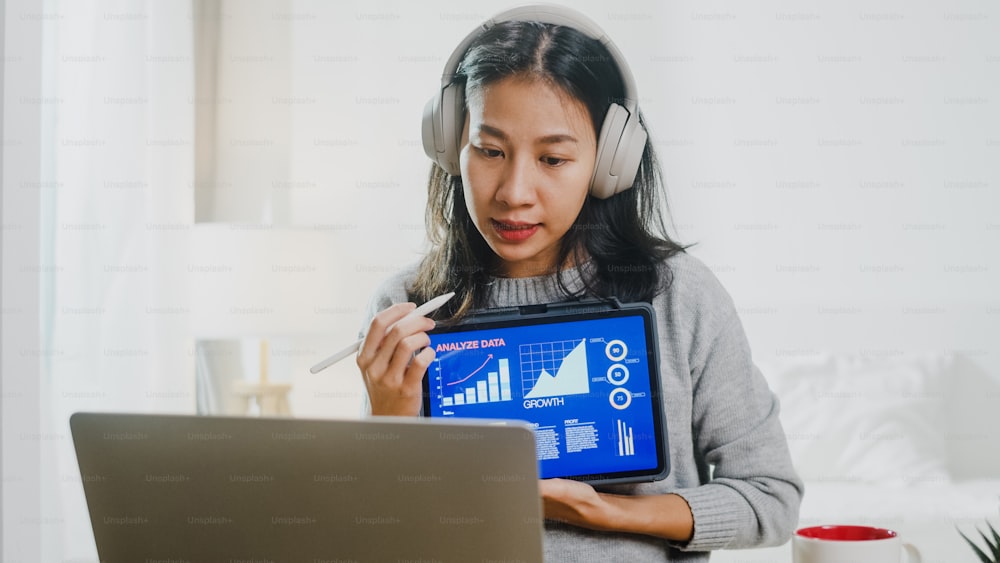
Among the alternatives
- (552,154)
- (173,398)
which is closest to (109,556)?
(552,154)

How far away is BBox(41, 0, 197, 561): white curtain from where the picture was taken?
221cm

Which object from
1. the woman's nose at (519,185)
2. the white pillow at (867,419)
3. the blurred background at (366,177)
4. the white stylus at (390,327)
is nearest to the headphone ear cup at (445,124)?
the woman's nose at (519,185)

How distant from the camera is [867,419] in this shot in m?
2.59

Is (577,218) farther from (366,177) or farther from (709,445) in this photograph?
(366,177)

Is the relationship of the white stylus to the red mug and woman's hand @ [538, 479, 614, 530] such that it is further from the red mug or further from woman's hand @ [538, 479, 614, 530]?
the red mug

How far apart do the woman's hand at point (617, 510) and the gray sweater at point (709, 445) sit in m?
0.02

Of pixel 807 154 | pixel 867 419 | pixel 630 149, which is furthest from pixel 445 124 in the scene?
pixel 807 154

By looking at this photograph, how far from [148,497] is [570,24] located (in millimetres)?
784

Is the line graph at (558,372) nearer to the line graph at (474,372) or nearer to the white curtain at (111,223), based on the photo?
the line graph at (474,372)

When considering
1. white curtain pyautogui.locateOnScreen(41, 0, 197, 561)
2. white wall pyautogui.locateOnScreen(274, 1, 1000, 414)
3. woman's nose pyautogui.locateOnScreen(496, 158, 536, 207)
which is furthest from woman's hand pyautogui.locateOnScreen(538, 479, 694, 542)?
white wall pyautogui.locateOnScreen(274, 1, 1000, 414)

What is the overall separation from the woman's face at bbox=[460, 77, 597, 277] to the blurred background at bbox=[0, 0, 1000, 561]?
1.41 meters

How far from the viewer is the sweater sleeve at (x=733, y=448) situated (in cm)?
107

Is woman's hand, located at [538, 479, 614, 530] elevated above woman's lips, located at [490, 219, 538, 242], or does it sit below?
below

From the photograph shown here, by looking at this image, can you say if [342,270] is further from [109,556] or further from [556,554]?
[109,556]
